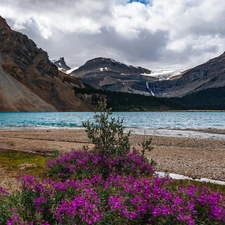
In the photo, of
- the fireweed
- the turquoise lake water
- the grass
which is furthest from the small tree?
the turquoise lake water

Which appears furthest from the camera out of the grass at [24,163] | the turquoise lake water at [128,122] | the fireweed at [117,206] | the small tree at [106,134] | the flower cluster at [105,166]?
the turquoise lake water at [128,122]

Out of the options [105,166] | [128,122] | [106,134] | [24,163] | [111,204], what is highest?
[106,134]

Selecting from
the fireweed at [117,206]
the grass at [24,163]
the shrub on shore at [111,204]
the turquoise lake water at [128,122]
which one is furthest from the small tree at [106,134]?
the turquoise lake water at [128,122]

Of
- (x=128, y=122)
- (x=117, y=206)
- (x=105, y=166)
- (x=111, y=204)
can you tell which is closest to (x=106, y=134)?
(x=105, y=166)

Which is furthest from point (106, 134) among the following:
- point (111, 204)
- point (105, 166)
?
point (111, 204)

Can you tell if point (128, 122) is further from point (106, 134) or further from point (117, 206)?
point (117, 206)

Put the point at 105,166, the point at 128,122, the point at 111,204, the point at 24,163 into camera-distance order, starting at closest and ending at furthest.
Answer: the point at 111,204 < the point at 105,166 < the point at 24,163 < the point at 128,122

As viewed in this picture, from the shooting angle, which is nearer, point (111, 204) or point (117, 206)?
point (117, 206)

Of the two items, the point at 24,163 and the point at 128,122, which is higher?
the point at 24,163

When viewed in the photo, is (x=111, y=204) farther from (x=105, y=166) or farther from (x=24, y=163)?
(x=24, y=163)

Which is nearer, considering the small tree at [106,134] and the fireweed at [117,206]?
the fireweed at [117,206]

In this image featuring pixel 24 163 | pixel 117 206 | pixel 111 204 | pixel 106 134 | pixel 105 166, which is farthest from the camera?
pixel 24 163

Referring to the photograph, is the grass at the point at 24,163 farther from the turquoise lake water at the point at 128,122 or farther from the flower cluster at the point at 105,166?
the turquoise lake water at the point at 128,122

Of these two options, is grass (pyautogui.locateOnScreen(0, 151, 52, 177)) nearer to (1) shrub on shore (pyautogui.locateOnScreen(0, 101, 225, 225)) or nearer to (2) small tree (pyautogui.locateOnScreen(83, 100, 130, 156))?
(2) small tree (pyautogui.locateOnScreen(83, 100, 130, 156))
